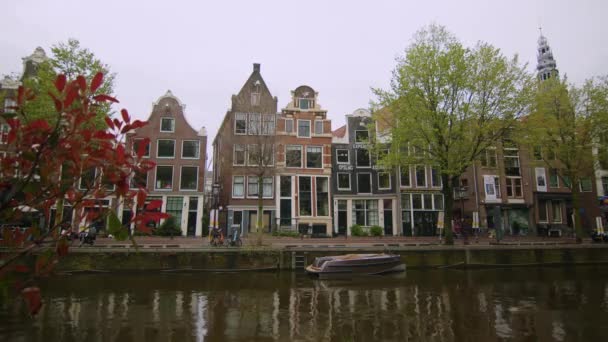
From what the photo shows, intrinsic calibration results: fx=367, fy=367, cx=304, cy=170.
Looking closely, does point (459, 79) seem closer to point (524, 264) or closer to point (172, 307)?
point (524, 264)

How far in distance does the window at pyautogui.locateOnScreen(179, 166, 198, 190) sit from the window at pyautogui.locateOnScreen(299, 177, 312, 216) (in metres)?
9.50

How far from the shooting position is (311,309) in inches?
473

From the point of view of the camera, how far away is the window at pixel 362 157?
117ft

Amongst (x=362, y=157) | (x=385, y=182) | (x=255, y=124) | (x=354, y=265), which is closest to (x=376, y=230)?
(x=385, y=182)

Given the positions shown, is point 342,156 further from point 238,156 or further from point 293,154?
point 238,156

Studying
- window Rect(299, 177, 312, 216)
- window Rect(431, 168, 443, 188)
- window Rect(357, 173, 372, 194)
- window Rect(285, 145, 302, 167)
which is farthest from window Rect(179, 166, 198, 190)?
window Rect(431, 168, 443, 188)

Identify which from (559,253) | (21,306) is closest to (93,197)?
(21,306)

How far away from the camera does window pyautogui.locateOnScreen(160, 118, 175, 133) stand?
109 feet

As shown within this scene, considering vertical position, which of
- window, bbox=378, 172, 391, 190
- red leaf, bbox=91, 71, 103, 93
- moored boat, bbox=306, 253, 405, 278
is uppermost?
window, bbox=378, 172, 391, 190

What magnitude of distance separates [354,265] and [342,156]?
715 inches

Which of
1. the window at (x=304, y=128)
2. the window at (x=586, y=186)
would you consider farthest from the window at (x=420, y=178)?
the window at (x=586, y=186)

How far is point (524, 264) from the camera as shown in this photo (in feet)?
73.7

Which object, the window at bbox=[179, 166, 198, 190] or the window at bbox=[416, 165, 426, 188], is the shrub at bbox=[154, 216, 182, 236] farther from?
the window at bbox=[416, 165, 426, 188]

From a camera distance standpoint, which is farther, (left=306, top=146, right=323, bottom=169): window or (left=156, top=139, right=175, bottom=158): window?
(left=306, top=146, right=323, bottom=169): window
